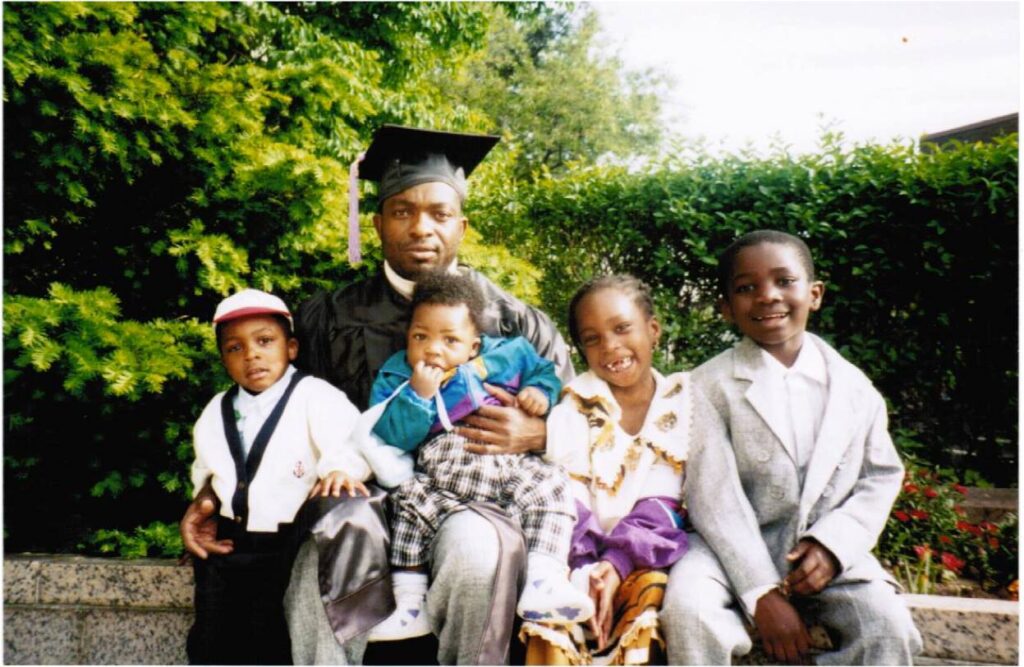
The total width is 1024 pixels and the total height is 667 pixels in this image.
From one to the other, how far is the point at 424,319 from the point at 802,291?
1.37 metres

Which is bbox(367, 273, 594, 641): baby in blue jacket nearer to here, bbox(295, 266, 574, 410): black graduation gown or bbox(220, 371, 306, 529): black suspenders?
bbox(295, 266, 574, 410): black graduation gown

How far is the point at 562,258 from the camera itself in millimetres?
4746

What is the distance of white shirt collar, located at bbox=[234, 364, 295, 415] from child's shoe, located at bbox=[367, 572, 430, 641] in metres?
0.79

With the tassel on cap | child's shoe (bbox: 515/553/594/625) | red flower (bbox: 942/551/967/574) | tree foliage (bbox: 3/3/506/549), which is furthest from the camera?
red flower (bbox: 942/551/967/574)

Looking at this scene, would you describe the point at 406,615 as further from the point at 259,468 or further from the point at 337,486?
the point at 259,468

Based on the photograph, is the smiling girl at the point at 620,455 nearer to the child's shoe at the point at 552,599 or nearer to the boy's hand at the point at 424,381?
the child's shoe at the point at 552,599

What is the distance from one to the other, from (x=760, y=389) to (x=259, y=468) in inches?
69.6

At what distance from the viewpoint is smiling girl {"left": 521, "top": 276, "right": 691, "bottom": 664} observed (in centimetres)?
219

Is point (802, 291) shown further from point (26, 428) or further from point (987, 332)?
point (26, 428)

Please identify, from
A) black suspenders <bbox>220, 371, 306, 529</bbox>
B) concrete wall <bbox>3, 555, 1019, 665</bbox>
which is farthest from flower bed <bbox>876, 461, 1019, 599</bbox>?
black suspenders <bbox>220, 371, 306, 529</bbox>

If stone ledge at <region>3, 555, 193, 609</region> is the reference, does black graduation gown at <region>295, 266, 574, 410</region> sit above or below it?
above

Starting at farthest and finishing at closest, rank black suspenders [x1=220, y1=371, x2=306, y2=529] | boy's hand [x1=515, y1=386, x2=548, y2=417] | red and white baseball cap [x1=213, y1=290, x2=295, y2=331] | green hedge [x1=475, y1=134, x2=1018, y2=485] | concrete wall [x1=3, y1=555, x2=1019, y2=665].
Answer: green hedge [x1=475, y1=134, x2=1018, y2=485], concrete wall [x1=3, y1=555, x2=1019, y2=665], boy's hand [x1=515, y1=386, x2=548, y2=417], red and white baseball cap [x1=213, y1=290, x2=295, y2=331], black suspenders [x1=220, y1=371, x2=306, y2=529]

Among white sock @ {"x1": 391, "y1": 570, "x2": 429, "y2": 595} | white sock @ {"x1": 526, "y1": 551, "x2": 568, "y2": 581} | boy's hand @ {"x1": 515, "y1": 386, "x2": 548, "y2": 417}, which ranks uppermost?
boy's hand @ {"x1": 515, "y1": 386, "x2": 548, "y2": 417}

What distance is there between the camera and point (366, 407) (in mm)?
2836
